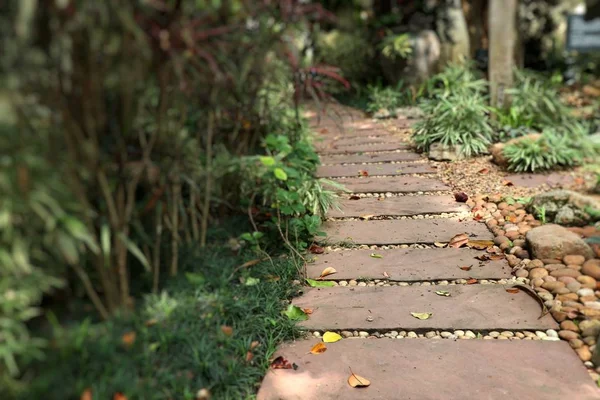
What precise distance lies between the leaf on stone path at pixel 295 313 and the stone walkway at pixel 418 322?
0.03 m

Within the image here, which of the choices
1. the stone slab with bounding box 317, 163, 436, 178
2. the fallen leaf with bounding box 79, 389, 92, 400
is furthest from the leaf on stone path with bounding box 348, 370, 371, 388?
the stone slab with bounding box 317, 163, 436, 178

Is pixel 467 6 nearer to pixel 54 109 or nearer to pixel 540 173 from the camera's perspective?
pixel 540 173

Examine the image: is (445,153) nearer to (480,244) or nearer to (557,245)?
(480,244)

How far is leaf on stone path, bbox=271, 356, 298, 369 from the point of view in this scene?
1.99 metres

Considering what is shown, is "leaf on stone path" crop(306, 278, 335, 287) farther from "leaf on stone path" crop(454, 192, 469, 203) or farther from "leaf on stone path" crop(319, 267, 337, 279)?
"leaf on stone path" crop(454, 192, 469, 203)

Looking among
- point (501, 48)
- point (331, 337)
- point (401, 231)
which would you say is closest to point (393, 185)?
point (401, 231)

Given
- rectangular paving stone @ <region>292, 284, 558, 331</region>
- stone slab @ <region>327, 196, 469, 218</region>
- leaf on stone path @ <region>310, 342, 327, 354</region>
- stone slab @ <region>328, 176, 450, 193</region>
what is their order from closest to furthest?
1. leaf on stone path @ <region>310, 342, 327, 354</region>
2. rectangular paving stone @ <region>292, 284, 558, 331</region>
3. stone slab @ <region>327, 196, 469, 218</region>
4. stone slab @ <region>328, 176, 450, 193</region>

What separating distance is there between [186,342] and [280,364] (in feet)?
1.32

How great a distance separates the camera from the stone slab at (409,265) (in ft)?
8.52

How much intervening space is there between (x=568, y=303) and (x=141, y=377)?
185 cm

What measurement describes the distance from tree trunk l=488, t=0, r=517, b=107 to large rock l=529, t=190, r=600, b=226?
2231 mm

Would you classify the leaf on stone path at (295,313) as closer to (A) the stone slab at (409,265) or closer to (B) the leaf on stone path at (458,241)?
(A) the stone slab at (409,265)

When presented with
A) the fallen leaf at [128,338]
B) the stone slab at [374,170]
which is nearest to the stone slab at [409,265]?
the fallen leaf at [128,338]

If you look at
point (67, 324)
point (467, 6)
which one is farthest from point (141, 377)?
point (467, 6)
